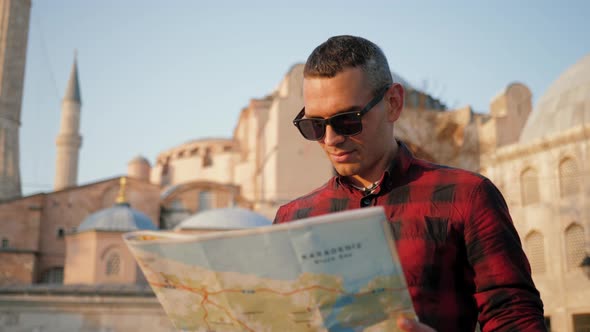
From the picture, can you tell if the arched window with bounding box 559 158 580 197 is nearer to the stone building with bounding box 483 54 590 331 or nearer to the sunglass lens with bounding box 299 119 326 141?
the stone building with bounding box 483 54 590 331

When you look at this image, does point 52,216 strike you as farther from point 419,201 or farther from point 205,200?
point 419,201

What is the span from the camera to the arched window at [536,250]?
17.4 meters

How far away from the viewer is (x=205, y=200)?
31.9 meters

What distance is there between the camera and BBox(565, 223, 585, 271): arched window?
54.5 feet

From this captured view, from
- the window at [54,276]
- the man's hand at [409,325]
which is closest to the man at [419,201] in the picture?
the man's hand at [409,325]

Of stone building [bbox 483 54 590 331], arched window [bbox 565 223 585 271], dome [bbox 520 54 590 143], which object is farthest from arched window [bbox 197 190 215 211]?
arched window [bbox 565 223 585 271]

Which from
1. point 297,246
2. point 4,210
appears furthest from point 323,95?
point 4,210

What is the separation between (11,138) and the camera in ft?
94.8

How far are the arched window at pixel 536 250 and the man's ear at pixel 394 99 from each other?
16754 mm

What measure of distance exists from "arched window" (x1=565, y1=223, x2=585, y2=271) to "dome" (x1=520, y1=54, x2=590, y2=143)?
105 inches

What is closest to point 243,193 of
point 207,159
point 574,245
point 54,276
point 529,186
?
point 54,276

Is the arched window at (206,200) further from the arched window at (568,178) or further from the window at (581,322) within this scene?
the window at (581,322)

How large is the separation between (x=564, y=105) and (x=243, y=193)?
19120 millimetres

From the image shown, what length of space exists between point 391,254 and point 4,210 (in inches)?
1147
